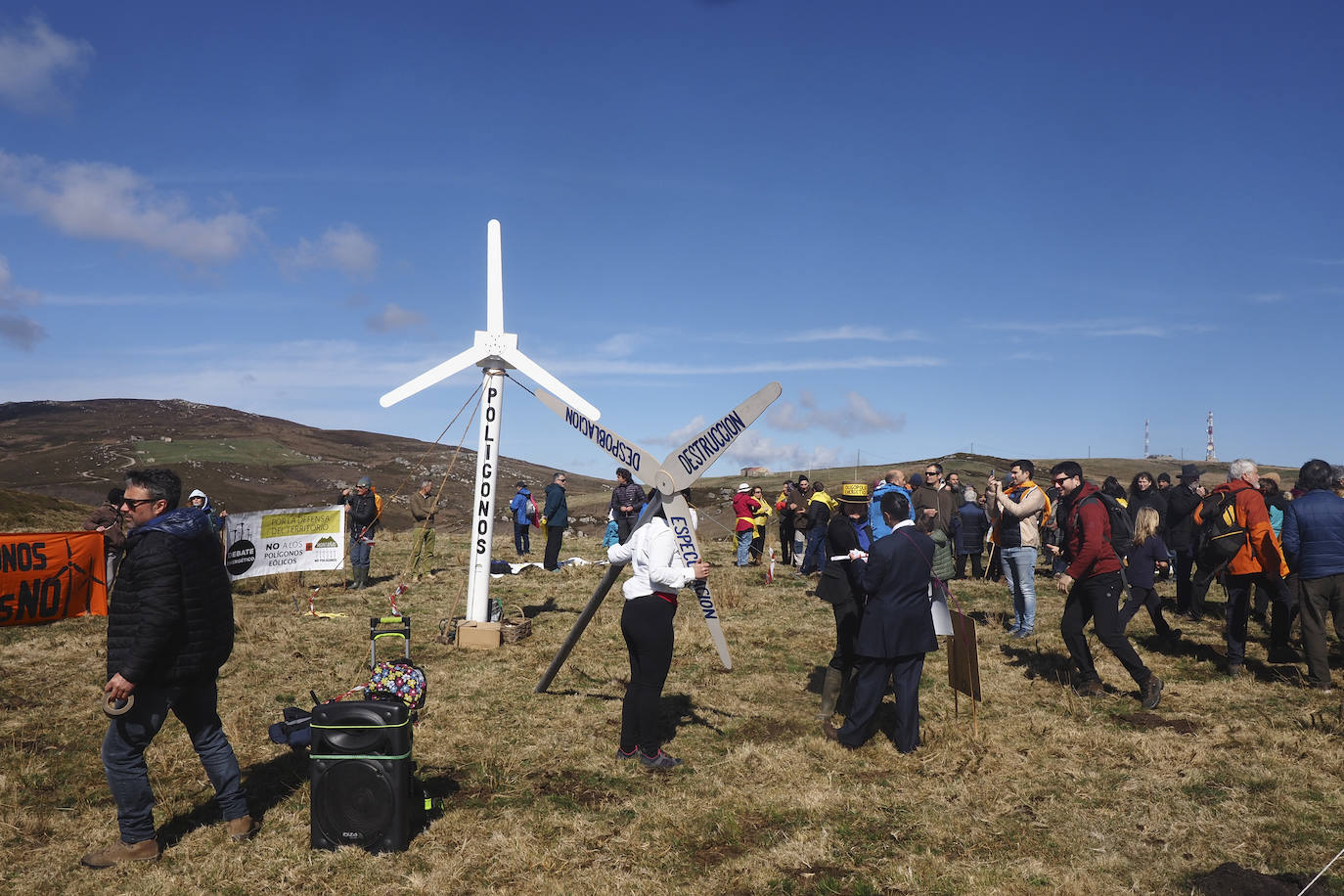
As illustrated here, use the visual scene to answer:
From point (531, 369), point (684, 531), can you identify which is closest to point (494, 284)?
point (531, 369)

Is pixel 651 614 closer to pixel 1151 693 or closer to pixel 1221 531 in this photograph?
pixel 1151 693

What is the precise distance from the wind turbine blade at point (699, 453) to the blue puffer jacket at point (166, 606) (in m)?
3.42

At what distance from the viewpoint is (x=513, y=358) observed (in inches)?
464

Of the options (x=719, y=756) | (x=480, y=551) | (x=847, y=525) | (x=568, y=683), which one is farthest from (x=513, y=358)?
(x=719, y=756)

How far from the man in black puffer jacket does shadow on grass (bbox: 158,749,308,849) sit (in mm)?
460

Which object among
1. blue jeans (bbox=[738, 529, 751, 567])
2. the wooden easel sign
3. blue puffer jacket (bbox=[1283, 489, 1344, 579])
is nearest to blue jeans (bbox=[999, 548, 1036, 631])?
blue puffer jacket (bbox=[1283, 489, 1344, 579])

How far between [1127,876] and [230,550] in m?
15.9

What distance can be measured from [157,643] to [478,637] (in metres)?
6.64

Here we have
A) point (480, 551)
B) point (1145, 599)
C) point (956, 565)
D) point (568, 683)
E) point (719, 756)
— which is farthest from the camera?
point (956, 565)

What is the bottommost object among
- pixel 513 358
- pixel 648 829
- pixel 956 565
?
pixel 648 829

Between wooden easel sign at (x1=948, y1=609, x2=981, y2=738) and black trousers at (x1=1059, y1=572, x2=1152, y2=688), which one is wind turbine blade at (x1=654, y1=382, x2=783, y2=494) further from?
black trousers at (x1=1059, y1=572, x2=1152, y2=688)

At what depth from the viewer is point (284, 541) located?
16969 millimetres

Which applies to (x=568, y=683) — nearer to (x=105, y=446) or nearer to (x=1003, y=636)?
(x=1003, y=636)

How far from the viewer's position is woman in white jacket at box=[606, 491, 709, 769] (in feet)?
21.9
